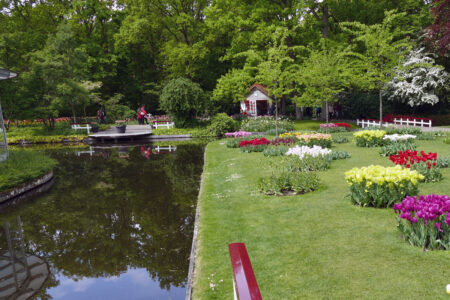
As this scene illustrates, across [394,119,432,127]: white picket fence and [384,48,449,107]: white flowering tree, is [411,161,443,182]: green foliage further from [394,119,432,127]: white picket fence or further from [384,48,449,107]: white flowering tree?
[384,48,449,107]: white flowering tree

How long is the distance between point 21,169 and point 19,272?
8273 mm

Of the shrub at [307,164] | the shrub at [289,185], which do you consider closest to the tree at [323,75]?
the shrub at [307,164]

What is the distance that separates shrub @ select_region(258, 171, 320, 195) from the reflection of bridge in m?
5.94

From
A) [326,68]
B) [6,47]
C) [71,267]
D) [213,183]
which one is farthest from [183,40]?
[71,267]

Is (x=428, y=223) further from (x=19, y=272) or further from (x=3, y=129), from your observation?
(x=3, y=129)

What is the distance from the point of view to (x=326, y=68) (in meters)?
21.5

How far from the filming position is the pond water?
20.2ft

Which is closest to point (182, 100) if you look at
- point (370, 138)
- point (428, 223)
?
point (370, 138)

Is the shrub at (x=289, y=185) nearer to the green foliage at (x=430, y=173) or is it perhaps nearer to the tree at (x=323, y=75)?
the green foliage at (x=430, y=173)

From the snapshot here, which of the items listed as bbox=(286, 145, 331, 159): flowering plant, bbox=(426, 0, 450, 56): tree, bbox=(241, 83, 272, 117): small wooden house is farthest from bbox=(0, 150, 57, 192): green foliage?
bbox=(241, 83, 272, 117): small wooden house

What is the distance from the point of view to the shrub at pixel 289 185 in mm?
9422

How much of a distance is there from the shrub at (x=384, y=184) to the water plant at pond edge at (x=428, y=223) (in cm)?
127

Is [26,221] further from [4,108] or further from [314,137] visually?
[4,108]

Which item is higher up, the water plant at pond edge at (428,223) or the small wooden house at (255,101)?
the small wooden house at (255,101)
